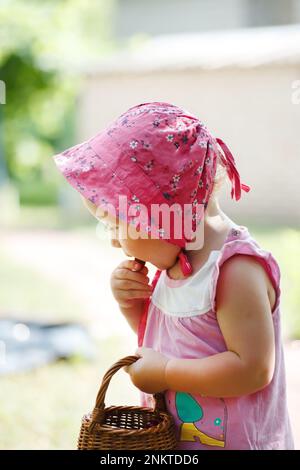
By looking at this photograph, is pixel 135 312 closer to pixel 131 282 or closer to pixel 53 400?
pixel 131 282

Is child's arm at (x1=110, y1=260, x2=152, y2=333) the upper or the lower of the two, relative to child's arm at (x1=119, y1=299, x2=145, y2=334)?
upper

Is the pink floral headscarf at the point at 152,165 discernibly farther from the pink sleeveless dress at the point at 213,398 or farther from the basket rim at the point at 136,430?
the basket rim at the point at 136,430

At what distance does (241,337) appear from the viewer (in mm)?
1530

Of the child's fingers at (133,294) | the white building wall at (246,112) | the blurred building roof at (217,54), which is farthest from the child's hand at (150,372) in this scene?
the blurred building roof at (217,54)

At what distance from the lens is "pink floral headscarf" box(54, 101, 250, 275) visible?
1596 mm

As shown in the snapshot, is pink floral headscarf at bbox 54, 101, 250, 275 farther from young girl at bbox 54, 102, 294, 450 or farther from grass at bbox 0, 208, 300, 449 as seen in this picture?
grass at bbox 0, 208, 300, 449

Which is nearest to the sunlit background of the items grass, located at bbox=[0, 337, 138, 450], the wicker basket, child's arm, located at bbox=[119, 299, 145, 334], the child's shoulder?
grass, located at bbox=[0, 337, 138, 450]

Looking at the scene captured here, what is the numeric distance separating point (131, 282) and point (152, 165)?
0.32m

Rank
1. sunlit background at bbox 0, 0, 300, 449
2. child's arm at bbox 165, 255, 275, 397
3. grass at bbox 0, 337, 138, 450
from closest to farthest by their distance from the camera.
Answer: child's arm at bbox 165, 255, 275, 397 < grass at bbox 0, 337, 138, 450 < sunlit background at bbox 0, 0, 300, 449

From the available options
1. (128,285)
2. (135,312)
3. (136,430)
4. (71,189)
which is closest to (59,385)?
(135,312)

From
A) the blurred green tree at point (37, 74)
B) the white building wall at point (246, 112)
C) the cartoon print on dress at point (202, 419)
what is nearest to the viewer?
the cartoon print on dress at point (202, 419)

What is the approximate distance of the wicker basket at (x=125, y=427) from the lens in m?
1.59

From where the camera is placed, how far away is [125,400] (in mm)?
3824
